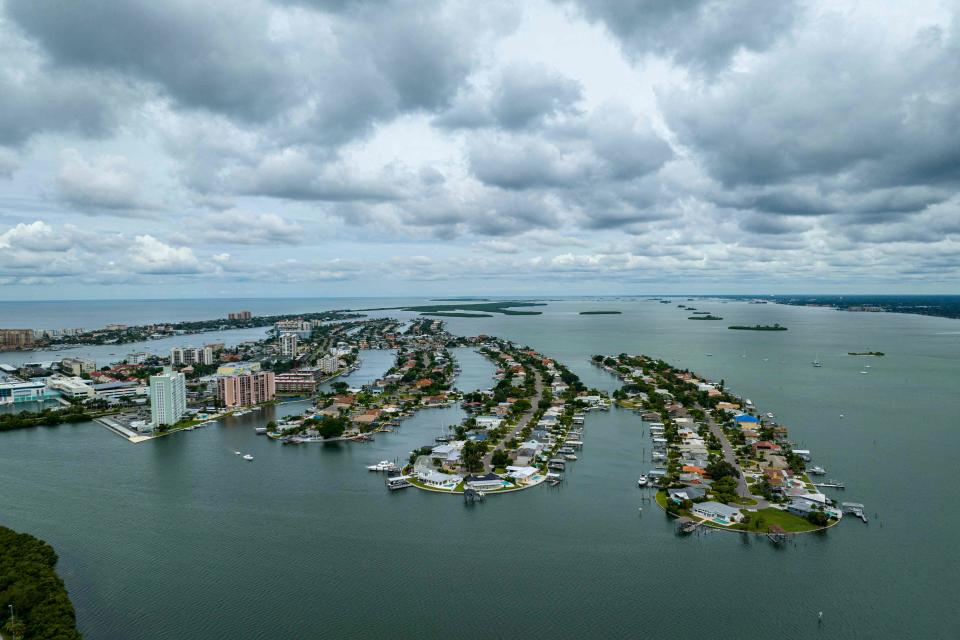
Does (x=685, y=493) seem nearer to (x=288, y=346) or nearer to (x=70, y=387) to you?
(x=70, y=387)

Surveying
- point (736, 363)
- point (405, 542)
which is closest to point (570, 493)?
point (405, 542)

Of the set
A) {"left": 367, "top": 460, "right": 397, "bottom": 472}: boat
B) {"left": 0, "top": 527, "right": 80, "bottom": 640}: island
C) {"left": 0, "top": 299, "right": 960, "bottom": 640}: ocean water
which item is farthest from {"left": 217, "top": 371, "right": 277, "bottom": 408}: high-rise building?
{"left": 0, "top": 527, "right": 80, "bottom": 640}: island

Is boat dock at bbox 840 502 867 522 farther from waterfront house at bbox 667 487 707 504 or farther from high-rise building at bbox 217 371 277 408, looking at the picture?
high-rise building at bbox 217 371 277 408

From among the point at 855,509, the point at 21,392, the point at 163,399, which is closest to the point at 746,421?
the point at 855,509

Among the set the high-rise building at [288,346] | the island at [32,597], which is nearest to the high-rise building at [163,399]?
the island at [32,597]

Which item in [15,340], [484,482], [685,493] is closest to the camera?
[685,493]
